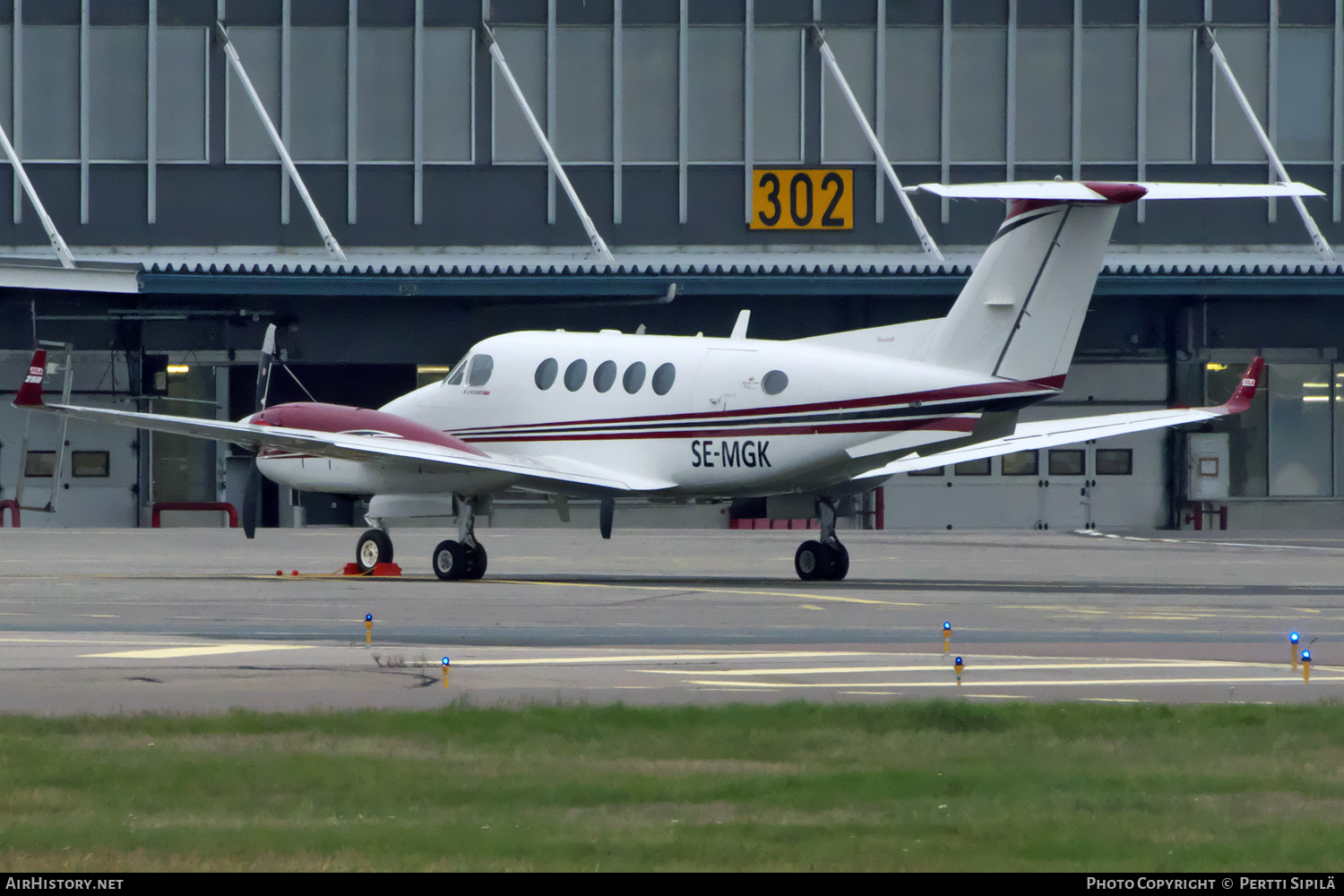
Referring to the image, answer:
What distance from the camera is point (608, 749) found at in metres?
9.68

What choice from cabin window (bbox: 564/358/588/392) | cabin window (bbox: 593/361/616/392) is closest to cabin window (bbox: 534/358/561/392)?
cabin window (bbox: 564/358/588/392)

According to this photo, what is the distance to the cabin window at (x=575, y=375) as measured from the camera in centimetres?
2419

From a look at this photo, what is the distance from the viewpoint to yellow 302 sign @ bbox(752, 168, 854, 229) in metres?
42.3

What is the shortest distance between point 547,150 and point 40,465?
44.6 feet

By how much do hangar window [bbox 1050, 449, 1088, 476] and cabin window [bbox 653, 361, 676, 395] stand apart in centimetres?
2028

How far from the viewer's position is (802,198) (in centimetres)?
4250

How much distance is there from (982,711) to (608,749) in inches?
95.5

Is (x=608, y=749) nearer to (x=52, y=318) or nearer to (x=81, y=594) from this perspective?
(x=81, y=594)

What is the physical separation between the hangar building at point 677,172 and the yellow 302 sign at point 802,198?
97mm

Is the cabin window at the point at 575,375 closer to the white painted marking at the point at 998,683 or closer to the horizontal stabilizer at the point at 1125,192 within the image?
the horizontal stabilizer at the point at 1125,192

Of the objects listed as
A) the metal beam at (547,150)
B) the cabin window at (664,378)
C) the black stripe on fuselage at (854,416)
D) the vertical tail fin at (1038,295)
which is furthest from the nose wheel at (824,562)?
the metal beam at (547,150)

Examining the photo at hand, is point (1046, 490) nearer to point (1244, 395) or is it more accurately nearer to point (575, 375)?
point (1244, 395)

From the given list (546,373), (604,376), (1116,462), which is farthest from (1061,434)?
(1116,462)
